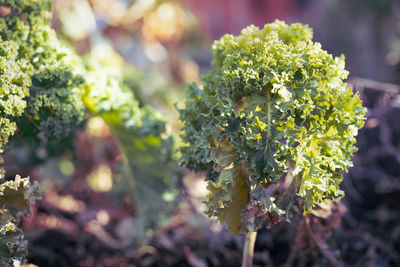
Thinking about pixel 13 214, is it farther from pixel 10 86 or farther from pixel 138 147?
pixel 138 147

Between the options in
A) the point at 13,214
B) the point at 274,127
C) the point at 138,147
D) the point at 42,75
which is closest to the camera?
the point at 274,127

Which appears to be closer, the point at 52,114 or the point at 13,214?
the point at 13,214

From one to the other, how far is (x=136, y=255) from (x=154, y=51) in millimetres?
2344

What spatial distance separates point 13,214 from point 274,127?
1.04m

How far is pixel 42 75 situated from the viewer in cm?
150

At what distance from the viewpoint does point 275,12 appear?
7980 mm

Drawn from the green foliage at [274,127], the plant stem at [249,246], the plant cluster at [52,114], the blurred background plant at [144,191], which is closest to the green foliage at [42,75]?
the plant cluster at [52,114]

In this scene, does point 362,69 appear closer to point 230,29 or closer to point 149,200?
point 230,29

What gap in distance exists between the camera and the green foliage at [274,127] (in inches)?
49.9

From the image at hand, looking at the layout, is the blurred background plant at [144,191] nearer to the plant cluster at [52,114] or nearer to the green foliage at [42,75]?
the plant cluster at [52,114]

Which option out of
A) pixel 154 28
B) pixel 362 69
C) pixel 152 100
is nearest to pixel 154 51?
pixel 154 28

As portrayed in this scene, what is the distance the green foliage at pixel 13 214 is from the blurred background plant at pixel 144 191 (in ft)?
1.65

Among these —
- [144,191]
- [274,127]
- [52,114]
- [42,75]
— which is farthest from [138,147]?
[274,127]

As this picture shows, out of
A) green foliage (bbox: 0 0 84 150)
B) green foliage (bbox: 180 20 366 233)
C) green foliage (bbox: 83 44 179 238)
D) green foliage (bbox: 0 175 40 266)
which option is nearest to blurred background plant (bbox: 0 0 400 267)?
green foliage (bbox: 83 44 179 238)
